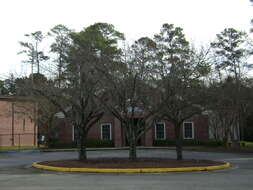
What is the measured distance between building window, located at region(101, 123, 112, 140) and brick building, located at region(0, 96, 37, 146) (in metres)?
7.23

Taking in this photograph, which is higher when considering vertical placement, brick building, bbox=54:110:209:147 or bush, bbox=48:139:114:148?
brick building, bbox=54:110:209:147

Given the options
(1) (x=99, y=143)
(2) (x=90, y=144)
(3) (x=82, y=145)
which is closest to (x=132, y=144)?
(3) (x=82, y=145)

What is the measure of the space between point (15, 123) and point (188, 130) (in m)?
18.4

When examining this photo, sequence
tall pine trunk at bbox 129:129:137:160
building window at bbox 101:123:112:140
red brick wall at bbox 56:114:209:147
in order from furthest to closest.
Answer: building window at bbox 101:123:112:140
red brick wall at bbox 56:114:209:147
tall pine trunk at bbox 129:129:137:160

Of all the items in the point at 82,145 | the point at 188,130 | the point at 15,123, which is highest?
the point at 15,123

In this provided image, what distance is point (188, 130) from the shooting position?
137 ft

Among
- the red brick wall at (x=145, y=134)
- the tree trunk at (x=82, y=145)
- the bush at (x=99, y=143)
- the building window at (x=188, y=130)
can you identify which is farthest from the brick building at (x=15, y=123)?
the tree trunk at (x=82, y=145)

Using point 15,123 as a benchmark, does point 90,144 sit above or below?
below

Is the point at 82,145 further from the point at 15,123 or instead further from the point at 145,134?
the point at 15,123

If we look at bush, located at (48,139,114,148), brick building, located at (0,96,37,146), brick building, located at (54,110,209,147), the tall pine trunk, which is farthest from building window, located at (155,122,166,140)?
the tall pine trunk

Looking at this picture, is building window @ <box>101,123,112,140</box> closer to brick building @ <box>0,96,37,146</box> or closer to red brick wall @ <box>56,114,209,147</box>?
red brick wall @ <box>56,114,209,147</box>

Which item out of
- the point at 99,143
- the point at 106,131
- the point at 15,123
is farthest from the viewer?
the point at 15,123

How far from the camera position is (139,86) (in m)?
18.8

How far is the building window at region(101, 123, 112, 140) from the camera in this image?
138 feet
